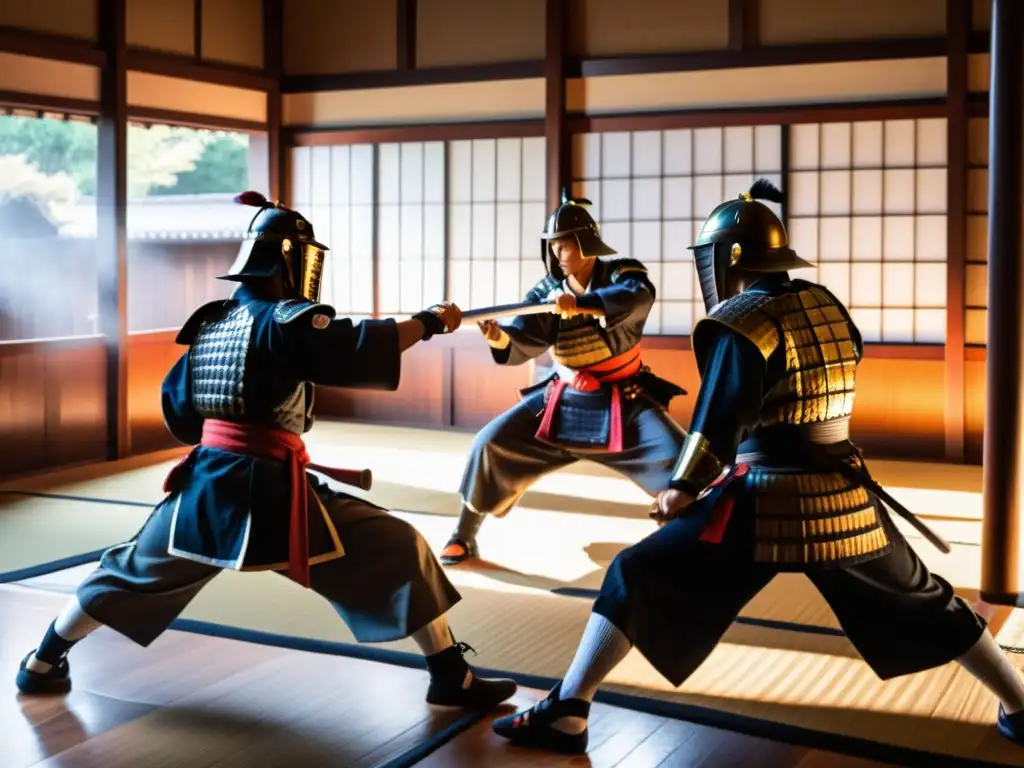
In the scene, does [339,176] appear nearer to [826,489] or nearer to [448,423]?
[448,423]

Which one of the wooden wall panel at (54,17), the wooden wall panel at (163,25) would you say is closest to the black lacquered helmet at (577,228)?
the wooden wall panel at (54,17)

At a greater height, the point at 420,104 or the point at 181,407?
the point at 420,104

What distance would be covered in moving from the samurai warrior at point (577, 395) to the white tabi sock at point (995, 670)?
1.69m

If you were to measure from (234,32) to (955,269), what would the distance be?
4.28 metres

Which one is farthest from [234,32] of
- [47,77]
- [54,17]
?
[47,77]

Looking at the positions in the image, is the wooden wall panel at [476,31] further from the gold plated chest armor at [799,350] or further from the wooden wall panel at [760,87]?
the gold plated chest armor at [799,350]

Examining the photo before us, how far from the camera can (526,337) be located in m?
4.26

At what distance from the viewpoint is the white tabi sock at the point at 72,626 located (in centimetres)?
286

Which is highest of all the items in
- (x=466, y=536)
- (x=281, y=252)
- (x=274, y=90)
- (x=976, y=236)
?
(x=274, y=90)

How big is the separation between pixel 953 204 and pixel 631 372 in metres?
2.86

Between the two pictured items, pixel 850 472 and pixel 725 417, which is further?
pixel 850 472

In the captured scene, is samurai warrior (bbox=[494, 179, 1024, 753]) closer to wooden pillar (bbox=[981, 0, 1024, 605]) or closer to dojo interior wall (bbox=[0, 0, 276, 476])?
wooden pillar (bbox=[981, 0, 1024, 605])

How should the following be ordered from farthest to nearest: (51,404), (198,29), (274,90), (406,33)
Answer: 1. (274,90)
2. (406,33)
3. (198,29)
4. (51,404)

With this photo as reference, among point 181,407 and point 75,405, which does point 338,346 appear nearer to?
point 181,407
